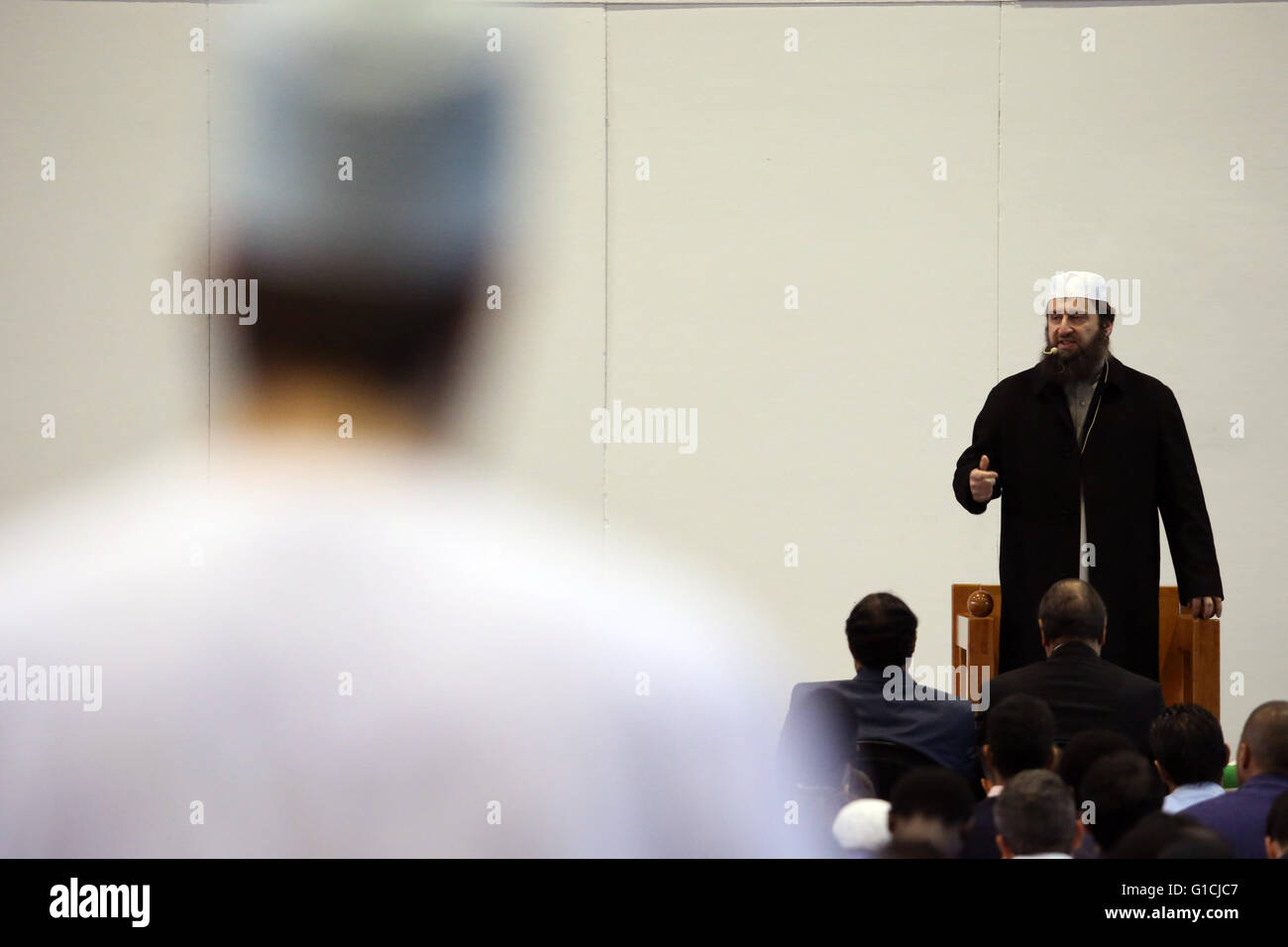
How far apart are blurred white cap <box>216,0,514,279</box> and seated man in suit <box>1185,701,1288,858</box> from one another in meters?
3.70

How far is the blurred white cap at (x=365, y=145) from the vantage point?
5586 mm

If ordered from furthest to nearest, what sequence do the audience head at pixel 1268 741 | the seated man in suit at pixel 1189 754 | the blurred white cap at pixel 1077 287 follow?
the blurred white cap at pixel 1077 287 → the seated man in suit at pixel 1189 754 → the audience head at pixel 1268 741

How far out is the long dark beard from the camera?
13.3ft

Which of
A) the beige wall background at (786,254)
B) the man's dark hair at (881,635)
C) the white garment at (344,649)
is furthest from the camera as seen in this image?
the beige wall background at (786,254)

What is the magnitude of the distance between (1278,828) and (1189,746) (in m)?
0.45

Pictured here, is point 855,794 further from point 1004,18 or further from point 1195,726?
point 1004,18

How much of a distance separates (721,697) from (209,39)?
320 cm

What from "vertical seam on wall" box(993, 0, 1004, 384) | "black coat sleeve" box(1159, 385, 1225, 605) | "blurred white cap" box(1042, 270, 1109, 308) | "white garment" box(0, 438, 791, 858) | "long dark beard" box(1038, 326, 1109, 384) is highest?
"vertical seam on wall" box(993, 0, 1004, 384)

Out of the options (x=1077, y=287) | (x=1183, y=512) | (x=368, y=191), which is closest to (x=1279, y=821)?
(x=1183, y=512)

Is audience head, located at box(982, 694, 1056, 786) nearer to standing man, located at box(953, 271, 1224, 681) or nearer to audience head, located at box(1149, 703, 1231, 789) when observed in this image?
audience head, located at box(1149, 703, 1231, 789)

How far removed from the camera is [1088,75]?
5.46 metres

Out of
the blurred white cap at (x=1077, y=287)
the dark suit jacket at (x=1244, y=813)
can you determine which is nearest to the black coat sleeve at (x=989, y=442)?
the blurred white cap at (x=1077, y=287)

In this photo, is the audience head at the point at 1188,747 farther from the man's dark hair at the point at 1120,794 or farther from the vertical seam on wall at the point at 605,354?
the vertical seam on wall at the point at 605,354

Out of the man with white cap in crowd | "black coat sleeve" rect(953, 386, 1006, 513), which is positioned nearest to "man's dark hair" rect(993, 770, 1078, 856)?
"black coat sleeve" rect(953, 386, 1006, 513)
